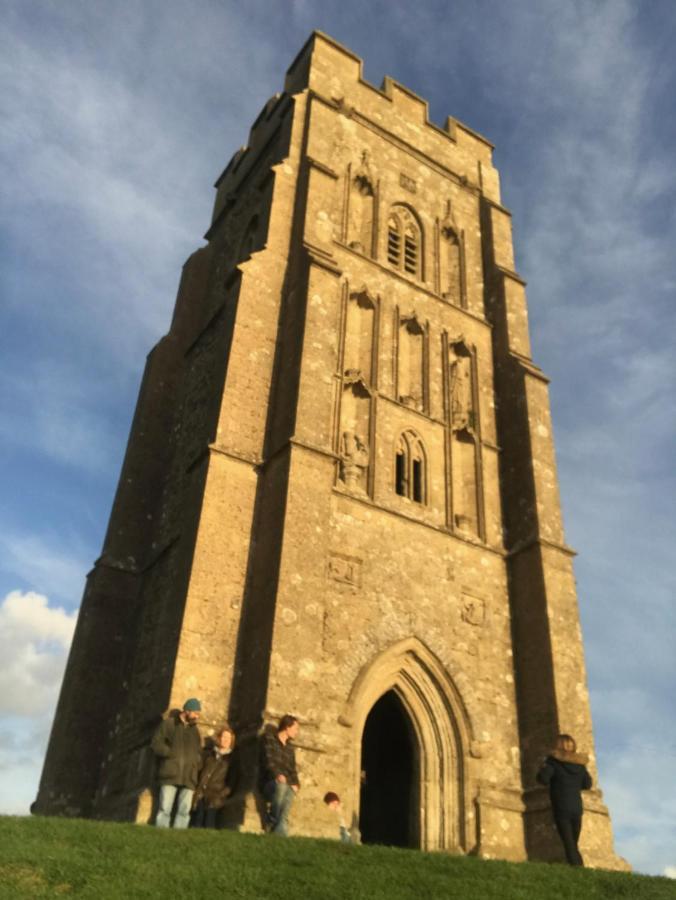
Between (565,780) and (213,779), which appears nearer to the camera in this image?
(565,780)

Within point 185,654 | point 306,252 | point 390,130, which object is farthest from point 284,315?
point 390,130

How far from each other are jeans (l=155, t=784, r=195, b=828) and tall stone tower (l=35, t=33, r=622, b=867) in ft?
3.31

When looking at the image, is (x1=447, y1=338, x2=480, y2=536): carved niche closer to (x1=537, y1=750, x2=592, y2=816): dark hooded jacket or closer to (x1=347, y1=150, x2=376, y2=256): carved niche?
(x1=347, y1=150, x2=376, y2=256): carved niche

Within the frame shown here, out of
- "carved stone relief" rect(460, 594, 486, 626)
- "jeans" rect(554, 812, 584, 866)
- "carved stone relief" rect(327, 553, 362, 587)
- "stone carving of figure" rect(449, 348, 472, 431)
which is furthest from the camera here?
"stone carving of figure" rect(449, 348, 472, 431)

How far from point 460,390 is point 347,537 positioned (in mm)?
6294

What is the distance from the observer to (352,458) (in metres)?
17.2

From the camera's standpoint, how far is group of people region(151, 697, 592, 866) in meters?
10.3

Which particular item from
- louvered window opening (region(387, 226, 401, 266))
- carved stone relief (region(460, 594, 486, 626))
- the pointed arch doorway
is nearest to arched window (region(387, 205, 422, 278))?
louvered window opening (region(387, 226, 401, 266))

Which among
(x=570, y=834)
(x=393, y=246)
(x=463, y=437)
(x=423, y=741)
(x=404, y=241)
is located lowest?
(x=570, y=834)

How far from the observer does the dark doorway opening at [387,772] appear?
15.9m

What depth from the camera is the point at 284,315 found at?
18.1 m

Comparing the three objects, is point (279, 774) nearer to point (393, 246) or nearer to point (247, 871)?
point (247, 871)

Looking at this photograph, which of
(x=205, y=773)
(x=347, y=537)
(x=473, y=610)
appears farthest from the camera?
(x=473, y=610)

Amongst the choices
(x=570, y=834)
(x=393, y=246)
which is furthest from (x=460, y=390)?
(x=570, y=834)
